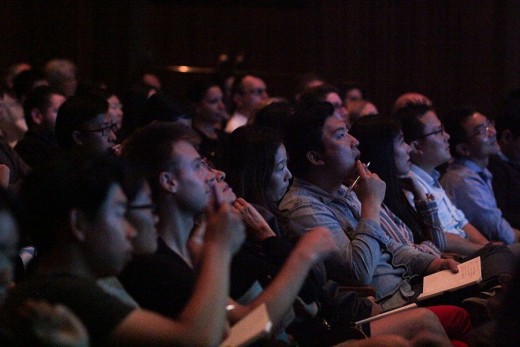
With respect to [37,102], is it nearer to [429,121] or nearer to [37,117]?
[37,117]

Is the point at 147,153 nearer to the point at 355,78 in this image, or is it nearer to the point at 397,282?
the point at 397,282

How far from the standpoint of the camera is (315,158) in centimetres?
375

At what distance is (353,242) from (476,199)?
1752mm

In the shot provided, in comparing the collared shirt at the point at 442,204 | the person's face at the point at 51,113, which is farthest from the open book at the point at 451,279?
the person's face at the point at 51,113

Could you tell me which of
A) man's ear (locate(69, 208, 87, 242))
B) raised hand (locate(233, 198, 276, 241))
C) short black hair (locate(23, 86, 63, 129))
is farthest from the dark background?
man's ear (locate(69, 208, 87, 242))

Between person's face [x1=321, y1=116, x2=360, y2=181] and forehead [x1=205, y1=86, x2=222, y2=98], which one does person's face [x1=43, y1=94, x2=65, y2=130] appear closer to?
forehead [x1=205, y1=86, x2=222, y2=98]

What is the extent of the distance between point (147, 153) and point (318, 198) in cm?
116

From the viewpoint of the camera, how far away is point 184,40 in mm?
9430

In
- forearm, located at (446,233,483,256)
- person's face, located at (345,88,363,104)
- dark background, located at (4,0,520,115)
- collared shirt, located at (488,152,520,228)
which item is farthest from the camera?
dark background, located at (4,0,520,115)

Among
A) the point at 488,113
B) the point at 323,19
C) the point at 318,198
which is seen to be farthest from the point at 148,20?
the point at 318,198

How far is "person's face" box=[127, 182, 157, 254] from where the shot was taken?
2.14 metres

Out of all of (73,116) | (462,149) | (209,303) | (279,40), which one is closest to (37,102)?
(73,116)

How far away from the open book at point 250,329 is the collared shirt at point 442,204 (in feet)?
8.02

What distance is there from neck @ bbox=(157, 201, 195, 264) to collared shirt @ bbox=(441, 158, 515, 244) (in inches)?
107
